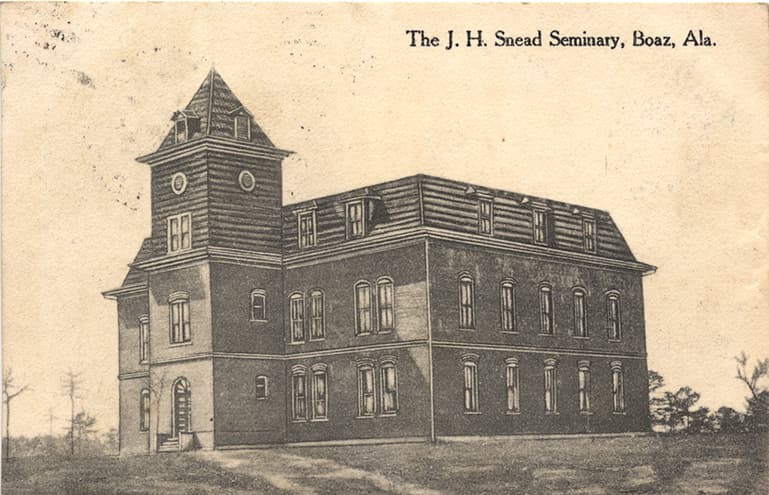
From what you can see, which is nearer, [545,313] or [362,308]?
[362,308]

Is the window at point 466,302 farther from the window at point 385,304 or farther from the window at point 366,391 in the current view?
the window at point 366,391

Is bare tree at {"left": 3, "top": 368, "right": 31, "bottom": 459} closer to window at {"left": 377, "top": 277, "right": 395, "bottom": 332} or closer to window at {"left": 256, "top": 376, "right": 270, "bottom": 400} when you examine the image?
window at {"left": 256, "top": 376, "right": 270, "bottom": 400}

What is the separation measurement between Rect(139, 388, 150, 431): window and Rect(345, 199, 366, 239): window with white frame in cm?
549

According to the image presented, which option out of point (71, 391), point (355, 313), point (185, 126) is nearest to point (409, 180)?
point (355, 313)

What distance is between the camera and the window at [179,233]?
2925 cm

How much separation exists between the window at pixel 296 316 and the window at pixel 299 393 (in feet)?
2.37

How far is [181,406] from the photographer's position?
29.7 m

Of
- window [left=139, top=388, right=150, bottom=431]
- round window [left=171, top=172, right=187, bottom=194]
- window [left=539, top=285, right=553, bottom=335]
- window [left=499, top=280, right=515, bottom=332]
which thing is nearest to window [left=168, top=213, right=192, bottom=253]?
round window [left=171, top=172, right=187, bottom=194]

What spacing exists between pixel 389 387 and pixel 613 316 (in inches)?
228

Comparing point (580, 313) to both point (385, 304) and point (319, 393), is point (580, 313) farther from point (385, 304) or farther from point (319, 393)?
point (319, 393)

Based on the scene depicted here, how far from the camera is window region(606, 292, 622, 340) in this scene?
103ft

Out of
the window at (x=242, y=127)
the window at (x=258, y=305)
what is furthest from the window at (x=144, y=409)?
the window at (x=242, y=127)

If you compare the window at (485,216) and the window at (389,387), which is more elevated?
the window at (485,216)

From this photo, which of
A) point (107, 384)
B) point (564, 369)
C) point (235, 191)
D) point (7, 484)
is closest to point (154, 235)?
point (235, 191)
